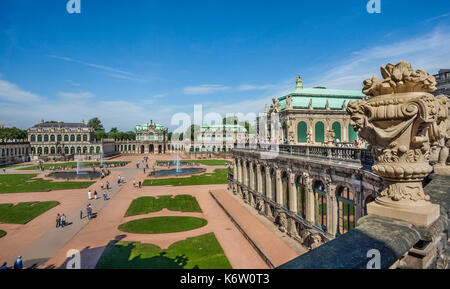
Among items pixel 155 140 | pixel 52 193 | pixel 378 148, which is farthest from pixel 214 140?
pixel 378 148

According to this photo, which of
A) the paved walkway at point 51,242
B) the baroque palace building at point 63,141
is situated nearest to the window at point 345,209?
the paved walkway at point 51,242

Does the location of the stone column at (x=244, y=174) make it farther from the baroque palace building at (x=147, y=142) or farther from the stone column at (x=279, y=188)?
the baroque palace building at (x=147, y=142)

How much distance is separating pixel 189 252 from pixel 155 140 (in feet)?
371

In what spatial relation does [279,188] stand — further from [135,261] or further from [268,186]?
[135,261]

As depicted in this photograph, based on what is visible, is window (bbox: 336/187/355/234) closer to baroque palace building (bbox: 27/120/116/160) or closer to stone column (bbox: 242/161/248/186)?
stone column (bbox: 242/161/248/186)

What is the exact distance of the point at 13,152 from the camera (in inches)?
3620

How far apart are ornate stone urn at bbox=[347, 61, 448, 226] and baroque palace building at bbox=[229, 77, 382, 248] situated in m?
7.77

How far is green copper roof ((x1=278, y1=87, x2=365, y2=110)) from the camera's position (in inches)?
1261

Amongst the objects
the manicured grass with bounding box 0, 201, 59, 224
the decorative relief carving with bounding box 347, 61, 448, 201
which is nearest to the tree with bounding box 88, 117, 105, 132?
the manicured grass with bounding box 0, 201, 59, 224

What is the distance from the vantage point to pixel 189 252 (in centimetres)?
1836

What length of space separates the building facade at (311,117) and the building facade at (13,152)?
86179 mm

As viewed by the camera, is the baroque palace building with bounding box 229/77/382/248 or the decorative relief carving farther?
the baroque palace building with bounding box 229/77/382/248

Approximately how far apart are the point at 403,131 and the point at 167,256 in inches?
669
